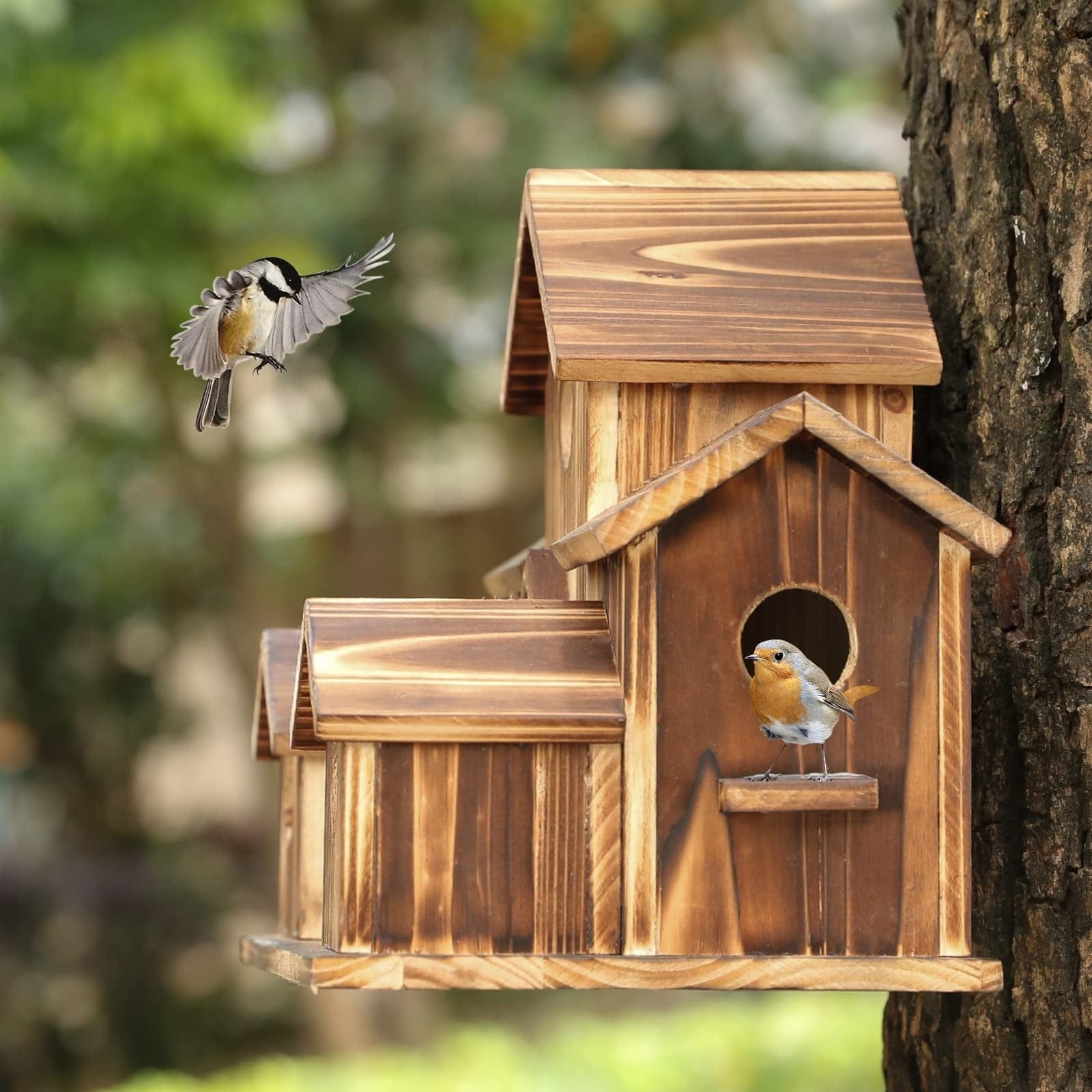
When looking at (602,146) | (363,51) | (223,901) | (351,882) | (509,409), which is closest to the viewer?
(351,882)

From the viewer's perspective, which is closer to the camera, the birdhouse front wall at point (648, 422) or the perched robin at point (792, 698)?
the perched robin at point (792, 698)

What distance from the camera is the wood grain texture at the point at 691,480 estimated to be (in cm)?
170

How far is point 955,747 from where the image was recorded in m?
1.76

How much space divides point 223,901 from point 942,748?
281 inches

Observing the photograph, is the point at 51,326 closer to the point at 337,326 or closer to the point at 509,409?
the point at 337,326

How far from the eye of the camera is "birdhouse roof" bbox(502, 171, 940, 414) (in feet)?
6.41

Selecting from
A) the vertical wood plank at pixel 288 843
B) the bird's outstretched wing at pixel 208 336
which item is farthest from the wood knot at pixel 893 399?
the vertical wood plank at pixel 288 843

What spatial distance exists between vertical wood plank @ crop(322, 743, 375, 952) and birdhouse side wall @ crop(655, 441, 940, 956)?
1.05 ft

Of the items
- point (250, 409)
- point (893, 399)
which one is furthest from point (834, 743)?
point (250, 409)

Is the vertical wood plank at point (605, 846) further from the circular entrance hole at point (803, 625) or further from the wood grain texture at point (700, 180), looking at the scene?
the wood grain texture at point (700, 180)

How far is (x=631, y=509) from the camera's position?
170 centimetres

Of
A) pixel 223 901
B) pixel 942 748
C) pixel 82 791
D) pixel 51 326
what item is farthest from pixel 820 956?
pixel 82 791

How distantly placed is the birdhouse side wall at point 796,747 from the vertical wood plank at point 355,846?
32 cm

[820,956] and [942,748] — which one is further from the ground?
[942,748]
